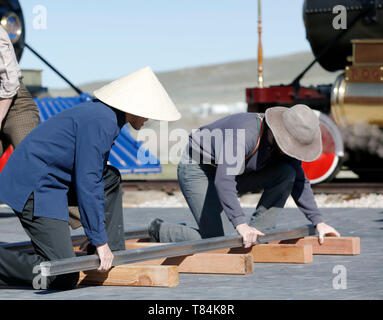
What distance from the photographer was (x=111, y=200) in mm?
5277

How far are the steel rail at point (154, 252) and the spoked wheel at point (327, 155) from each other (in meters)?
5.20

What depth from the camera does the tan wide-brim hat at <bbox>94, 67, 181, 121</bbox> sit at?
4785 mm

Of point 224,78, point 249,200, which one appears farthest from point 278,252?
point 224,78

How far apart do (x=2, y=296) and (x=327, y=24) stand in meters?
8.54

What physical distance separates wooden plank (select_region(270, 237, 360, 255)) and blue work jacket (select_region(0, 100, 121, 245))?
6.91ft

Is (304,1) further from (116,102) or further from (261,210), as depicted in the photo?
(116,102)

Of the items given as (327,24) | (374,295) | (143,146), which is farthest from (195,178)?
(143,146)

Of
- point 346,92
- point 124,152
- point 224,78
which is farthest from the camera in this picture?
point 224,78

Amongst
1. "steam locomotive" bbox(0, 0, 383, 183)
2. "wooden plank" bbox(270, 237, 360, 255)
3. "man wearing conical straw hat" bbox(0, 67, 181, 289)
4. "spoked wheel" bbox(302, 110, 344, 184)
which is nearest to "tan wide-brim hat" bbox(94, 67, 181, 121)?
"man wearing conical straw hat" bbox(0, 67, 181, 289)

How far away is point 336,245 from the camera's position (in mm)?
6207

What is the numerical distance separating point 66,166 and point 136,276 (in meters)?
0.77
